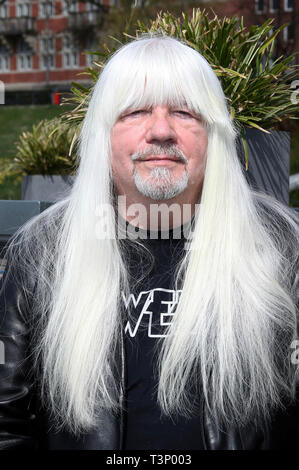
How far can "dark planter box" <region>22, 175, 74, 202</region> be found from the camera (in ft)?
14.5

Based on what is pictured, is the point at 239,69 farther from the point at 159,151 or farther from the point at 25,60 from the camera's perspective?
the point at 25,60

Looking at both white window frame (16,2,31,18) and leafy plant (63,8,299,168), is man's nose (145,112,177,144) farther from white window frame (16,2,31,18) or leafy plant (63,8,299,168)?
white window frame (16,2,31,18)

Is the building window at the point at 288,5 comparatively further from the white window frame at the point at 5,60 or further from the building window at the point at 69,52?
the white window frame at the point at 5,60

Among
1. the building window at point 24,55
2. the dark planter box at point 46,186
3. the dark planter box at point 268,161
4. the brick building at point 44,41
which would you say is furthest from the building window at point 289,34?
the building window at point 24,55

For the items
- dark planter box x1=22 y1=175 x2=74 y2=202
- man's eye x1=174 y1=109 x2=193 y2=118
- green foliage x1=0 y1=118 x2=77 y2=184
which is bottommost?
man's eye x1=174 y1=109 x2=193 y2=118

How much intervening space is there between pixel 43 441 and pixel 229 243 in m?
0.76

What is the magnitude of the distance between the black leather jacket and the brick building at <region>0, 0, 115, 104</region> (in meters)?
11.6

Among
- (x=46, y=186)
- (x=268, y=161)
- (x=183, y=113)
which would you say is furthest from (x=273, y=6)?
(x=183, y=113)

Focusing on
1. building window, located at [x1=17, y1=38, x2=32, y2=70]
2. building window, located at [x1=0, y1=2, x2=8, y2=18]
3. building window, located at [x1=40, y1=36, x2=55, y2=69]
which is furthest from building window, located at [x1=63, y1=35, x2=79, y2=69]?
building window, located at [x1=0, y1=2, x2=8, y2=18]

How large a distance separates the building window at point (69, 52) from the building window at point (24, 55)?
1015 millimetres

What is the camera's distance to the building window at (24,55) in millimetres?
17266

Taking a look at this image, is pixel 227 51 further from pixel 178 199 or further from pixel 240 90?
pixel 178 199

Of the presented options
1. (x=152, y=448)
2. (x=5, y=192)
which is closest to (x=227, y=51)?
(x=152, y=448)
